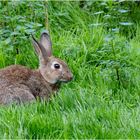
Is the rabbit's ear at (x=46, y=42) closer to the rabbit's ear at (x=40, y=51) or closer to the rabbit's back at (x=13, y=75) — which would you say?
the rabbit's ear at (x=40, y=51)

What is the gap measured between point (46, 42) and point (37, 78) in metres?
0.51

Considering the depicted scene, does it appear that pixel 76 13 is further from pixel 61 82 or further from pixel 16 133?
pixel 16 133

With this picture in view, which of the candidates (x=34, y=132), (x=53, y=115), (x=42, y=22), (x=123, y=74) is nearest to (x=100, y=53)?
(x=123, y=74)

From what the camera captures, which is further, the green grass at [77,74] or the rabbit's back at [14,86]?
the rabbit's back at [14,86]

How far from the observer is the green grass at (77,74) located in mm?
4562

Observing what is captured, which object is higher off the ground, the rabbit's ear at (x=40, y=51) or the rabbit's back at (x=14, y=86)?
the rabbit's ear at (x=40, y=51)

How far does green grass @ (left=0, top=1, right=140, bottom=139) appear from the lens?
15.0ft

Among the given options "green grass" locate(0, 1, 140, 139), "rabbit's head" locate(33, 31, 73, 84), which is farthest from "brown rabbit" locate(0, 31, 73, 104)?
"green grass" locate(0, 1, 140, 139)

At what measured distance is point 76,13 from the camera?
763cm

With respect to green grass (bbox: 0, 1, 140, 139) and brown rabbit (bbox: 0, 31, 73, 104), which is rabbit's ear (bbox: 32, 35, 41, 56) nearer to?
brown rabbit (bbox: 0, 31, 73, 104)

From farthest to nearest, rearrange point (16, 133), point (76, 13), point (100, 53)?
point (76, 13) → point (100, 53) → point (16, 133)

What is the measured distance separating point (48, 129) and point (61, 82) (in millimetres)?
1610

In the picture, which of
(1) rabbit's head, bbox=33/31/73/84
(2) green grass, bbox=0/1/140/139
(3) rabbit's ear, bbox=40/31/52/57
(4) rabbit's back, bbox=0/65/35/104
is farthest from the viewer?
(3) rabbit's ear, bbox=40/31/52/57

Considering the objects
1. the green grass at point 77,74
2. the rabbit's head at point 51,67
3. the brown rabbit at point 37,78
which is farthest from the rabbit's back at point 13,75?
the green grass at point 77,74
